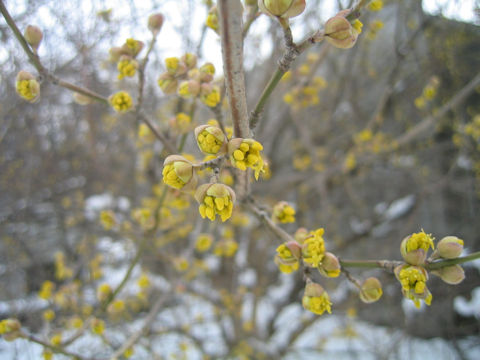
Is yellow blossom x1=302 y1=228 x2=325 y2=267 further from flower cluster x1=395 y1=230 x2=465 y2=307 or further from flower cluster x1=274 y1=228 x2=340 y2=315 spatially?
flower cluster x1=395 y1=230 x2=465 y2=307

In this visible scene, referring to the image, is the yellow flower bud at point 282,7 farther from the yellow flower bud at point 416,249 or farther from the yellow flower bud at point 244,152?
the yellow flower bud at point 416,249

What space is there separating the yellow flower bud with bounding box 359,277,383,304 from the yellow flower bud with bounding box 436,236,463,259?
0.62 feet

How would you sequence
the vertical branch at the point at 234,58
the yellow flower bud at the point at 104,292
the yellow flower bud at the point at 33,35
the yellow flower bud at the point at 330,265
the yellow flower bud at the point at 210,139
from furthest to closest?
the yellow flower bud at the point at 104,292
the yellow flower bud at the point at 33,35
the yellow flower bud at the point at 330,265
the yellow flower bud at the point at 210,139
the vertical branch at the point at 234,58

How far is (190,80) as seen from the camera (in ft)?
3.04

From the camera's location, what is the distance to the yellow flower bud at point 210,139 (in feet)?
2.18

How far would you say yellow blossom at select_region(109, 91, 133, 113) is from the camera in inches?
41.1

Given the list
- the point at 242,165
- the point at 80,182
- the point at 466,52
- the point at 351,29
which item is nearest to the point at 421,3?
the point at 466,52

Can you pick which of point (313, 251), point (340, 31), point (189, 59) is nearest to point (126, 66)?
point (189, 59)

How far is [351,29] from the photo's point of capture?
0.70 metres

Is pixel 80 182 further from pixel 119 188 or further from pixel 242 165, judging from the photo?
pixel 242 165

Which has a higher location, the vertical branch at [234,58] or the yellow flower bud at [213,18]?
the yellow flower bud at [213,18]

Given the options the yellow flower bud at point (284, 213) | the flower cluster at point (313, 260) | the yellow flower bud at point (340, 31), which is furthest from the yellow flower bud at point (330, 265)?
the yellow flower bud at point (340, 31)

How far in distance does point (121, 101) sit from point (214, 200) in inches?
23.0

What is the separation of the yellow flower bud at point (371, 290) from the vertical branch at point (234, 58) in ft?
1.84
